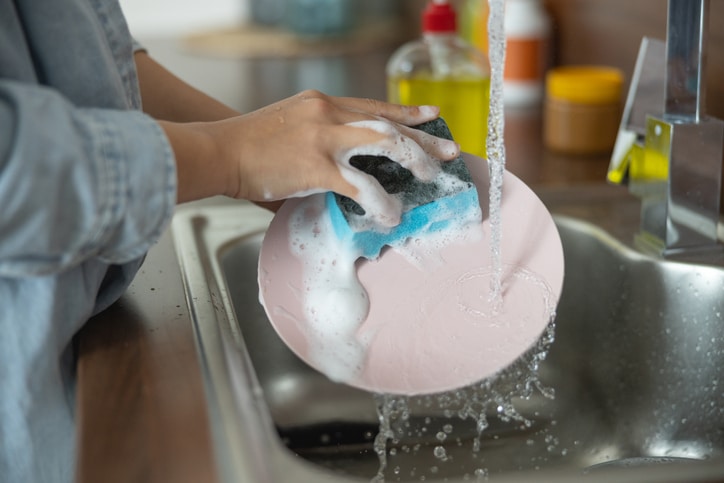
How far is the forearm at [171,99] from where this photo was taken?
2.63 feet

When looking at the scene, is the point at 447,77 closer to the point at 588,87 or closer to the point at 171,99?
the point at 588,87

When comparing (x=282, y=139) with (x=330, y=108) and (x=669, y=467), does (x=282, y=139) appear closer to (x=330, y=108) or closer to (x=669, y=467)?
(x=330, y=108)

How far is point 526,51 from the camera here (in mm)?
1390

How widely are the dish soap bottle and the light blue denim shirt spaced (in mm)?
603

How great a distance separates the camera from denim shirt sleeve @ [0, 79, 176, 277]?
1.55 ft

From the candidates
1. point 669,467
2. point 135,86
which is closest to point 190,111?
point 135,86

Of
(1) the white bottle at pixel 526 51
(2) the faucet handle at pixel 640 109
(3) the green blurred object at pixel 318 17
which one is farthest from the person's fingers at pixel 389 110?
(3) the green blurred object at pixel 318 17

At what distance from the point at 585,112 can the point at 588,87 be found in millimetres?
32

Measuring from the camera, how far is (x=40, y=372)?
1.93ft

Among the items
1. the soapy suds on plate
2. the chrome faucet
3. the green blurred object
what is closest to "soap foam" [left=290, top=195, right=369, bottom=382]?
the soapy suds on plate

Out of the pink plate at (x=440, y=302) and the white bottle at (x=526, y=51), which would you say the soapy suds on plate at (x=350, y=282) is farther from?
the white bottle at (x=526, y=51)

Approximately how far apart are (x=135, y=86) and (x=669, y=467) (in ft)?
1.48

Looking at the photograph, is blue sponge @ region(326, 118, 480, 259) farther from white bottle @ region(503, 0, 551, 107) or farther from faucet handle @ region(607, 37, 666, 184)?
white bottle @ region(503, 0, 551, 107)

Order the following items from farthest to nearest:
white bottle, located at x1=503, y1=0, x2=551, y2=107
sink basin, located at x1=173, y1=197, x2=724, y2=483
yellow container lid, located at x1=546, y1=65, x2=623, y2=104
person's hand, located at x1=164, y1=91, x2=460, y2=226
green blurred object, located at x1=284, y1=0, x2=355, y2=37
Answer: green blurred object, located at x1=284, y1=0, x2=355, y2=37 → white bottle, located at x1=503, y1=0, x2=551, y2=107 → yellow container lid, located at x1=546, y1=65, x2=623, y2=104 → sink basin, located at x1=173, y1=197, x2=724, y2=483 → person's hand, located at x1=164, y1=91, x2=460, y2=226
